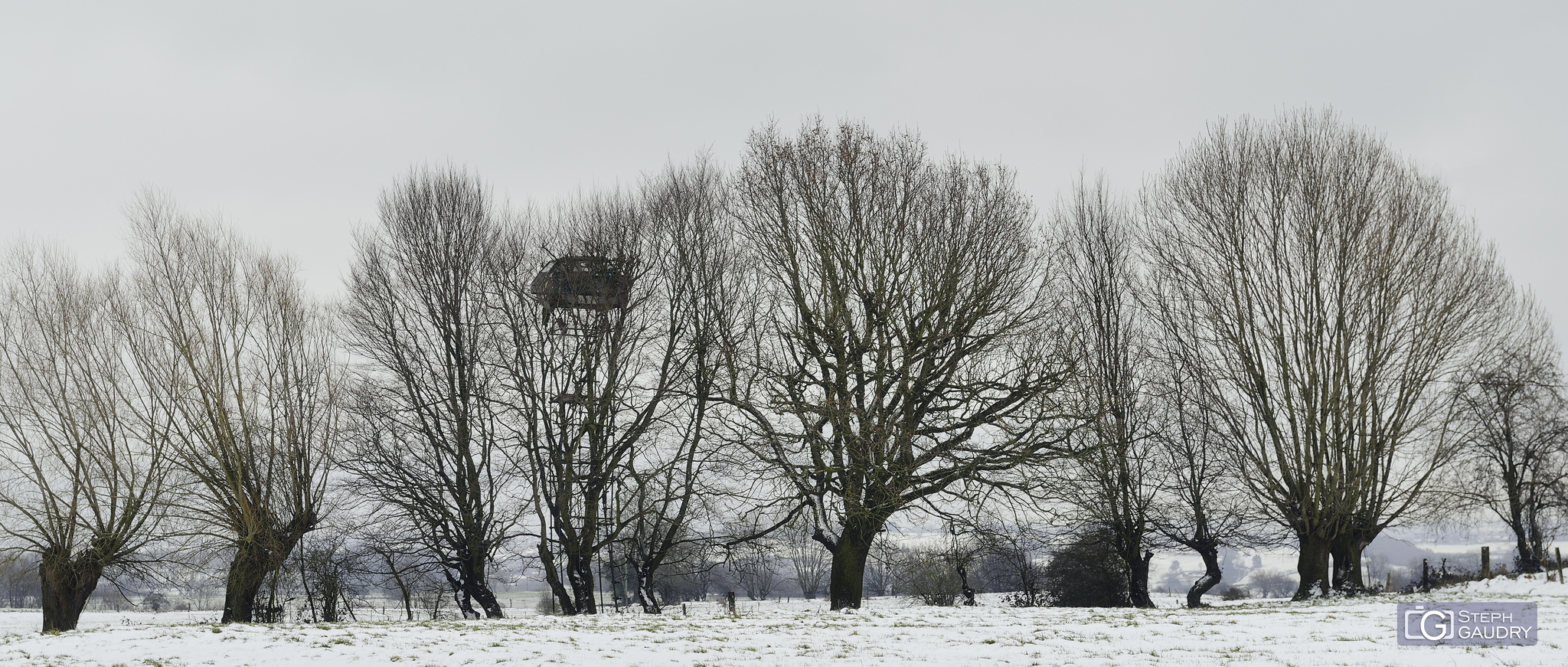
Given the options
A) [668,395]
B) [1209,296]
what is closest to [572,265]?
[668,395]

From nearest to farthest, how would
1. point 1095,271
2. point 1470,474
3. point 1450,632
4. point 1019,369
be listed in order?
1. point 1450,632
2. point 1019,369
3. point 1095,271
4. point 1470,474

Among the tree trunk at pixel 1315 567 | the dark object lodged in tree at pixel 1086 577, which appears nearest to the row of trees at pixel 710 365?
the tree trunk at pixel 1315 567

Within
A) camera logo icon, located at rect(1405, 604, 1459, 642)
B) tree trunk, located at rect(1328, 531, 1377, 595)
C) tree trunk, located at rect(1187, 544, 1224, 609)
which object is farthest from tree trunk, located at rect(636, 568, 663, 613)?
tree trunk, located at rect(1328, 531, 1377, 595)

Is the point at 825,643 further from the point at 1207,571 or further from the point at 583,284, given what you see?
the point at 1207,571

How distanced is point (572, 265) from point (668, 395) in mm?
3138

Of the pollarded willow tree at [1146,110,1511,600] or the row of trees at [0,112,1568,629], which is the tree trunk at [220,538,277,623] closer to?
the row of trees at [0,112,1568,629]

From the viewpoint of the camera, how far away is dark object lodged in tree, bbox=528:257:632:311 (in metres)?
17.4

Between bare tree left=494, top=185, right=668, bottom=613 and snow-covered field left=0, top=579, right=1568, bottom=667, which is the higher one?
bare tree left=494, top=185, right=668, bottom=613

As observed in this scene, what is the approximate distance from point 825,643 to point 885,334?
6.68m

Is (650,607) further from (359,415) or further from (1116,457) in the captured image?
Answer: (1116,457)

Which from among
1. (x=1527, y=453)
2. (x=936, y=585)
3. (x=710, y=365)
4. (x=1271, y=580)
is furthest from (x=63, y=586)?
(x=1271, y=580)

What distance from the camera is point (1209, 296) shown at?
1798 cm

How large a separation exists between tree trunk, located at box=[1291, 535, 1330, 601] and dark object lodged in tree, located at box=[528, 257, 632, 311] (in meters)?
14.5

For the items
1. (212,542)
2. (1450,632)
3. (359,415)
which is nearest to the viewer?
(1450,632)
